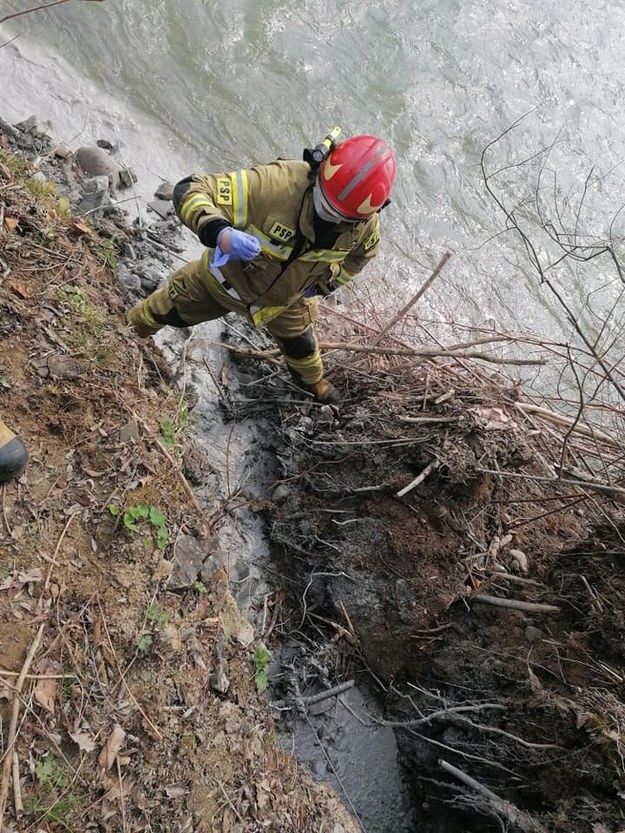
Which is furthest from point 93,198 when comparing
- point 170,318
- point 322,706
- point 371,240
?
point 322,706

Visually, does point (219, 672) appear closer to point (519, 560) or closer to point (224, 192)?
point (519, 560)

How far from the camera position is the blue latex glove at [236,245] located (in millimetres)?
2830

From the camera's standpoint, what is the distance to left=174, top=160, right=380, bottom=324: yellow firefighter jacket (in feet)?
10.1

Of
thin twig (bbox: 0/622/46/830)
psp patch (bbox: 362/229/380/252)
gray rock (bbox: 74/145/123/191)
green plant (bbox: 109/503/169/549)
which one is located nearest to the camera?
thin twig (bbox: 0/622/46/830)

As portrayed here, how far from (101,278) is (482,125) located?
6.32 metres

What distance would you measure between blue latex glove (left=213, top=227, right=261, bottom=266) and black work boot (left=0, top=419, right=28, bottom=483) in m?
1.25

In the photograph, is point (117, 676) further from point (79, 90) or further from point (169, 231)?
point (79, 90)

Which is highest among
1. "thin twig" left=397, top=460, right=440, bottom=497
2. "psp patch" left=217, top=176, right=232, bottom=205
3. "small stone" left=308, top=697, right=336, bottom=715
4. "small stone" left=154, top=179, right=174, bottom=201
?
"psp patch" left=217, top=176, right=232, bottom=205

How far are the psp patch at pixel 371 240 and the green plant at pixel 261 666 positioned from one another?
2584 millimetres

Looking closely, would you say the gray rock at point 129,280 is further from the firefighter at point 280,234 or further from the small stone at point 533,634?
the small stone at point 533,634

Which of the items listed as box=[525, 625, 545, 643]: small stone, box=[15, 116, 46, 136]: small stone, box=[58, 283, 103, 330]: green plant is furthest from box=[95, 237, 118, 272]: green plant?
box=[525, 625, 545, 643]: small stone

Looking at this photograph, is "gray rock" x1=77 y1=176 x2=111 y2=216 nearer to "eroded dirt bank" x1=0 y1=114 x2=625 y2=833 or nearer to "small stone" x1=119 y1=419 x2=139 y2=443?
"eroded dirt bank" x1=0 y1=114 x2=625 y2=833

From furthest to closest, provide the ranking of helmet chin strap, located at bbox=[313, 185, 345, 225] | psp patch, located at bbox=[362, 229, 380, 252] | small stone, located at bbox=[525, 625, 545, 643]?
psp patch, located at bbox=[362, 229, 380, 252]
small stone, located at bbox=[525, 625, 545, 643]
helmet chin strap, located at bbox=[313, 185, 345, 225]

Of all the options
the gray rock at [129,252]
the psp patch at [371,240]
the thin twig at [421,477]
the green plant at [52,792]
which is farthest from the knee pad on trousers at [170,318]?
the green plant at [52,792]
